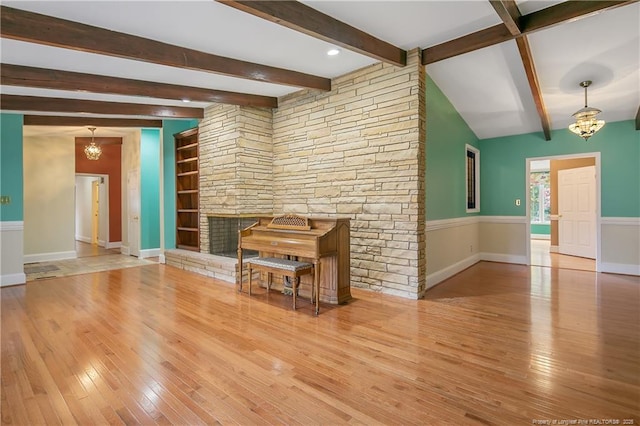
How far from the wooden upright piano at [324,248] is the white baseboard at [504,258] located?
418 cm

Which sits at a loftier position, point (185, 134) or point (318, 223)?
point (185, 134)

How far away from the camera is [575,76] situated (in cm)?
450

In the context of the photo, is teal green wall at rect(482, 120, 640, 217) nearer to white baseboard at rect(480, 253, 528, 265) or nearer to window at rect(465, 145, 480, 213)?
window at rect(465, 145, 480, 213)

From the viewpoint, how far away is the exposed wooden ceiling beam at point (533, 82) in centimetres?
377

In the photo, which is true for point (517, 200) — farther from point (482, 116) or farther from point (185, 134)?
point (185, 134)

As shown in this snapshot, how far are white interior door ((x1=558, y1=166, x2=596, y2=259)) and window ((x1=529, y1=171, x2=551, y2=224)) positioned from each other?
3482 mm

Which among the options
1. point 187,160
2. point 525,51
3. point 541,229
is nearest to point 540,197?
point 541,229

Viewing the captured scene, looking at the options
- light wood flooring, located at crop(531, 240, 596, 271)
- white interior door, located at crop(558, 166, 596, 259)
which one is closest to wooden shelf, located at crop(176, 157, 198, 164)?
light wood flooring, located at crop(531, 240, 596, 271)

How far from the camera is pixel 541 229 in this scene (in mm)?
10703

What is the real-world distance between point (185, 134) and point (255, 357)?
18.1ft

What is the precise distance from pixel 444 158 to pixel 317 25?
9.61 feet

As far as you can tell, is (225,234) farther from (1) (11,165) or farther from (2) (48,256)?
(2) (48,256)

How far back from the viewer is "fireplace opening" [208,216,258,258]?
6.12 m

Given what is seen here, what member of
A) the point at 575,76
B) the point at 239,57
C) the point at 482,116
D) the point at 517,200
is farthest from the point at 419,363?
the point at 517,200
